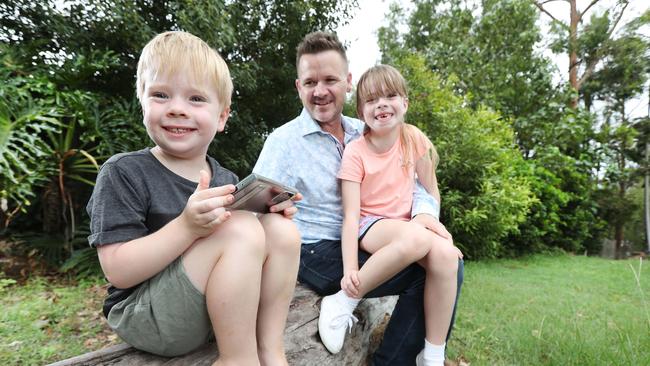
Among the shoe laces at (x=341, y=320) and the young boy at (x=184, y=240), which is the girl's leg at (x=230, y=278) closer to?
the young boy at (x=184, y=240)

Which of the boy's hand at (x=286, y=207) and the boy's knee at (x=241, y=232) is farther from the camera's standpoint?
the boy's hand at (x=286, y=207)

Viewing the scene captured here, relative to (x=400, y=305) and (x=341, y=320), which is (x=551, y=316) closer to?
(x=400, y=305)

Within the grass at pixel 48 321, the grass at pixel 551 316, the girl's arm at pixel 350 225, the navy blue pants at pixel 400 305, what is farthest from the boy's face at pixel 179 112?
the grass at pixel 551 316

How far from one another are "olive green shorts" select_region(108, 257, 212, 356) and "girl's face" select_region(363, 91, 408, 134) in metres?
1.18

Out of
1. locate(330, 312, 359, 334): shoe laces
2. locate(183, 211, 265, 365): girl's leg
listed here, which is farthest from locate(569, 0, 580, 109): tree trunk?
Result: locate(183, 211, 265, 365): girl's leg

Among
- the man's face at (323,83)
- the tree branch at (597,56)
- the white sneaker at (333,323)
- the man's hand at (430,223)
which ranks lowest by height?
the white sneaker at (333,323)

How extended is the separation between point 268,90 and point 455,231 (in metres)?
3.06

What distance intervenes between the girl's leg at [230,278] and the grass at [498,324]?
1366 mm

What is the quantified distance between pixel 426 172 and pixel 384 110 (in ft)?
Result: 1.30

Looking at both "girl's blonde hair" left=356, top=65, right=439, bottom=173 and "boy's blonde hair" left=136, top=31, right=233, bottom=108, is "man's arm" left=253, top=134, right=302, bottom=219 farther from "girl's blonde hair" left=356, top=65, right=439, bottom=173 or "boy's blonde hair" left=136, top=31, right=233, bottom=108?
"boy's blonde hair" left=136, top=31, right=233, bottom=108

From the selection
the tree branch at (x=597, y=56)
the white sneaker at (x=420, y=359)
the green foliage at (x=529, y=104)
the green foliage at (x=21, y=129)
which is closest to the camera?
the white sneaker at (x=420, y=359)

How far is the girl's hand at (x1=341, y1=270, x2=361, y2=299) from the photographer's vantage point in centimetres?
176

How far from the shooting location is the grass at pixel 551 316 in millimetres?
2227

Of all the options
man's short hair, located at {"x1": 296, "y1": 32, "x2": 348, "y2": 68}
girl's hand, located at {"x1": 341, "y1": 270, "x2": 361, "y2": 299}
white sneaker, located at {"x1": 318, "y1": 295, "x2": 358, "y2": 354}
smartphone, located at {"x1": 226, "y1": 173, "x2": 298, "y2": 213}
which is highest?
man's short hair, located at {"x1": 296, "y1": 32, "x2": 348, "y2": 68}
